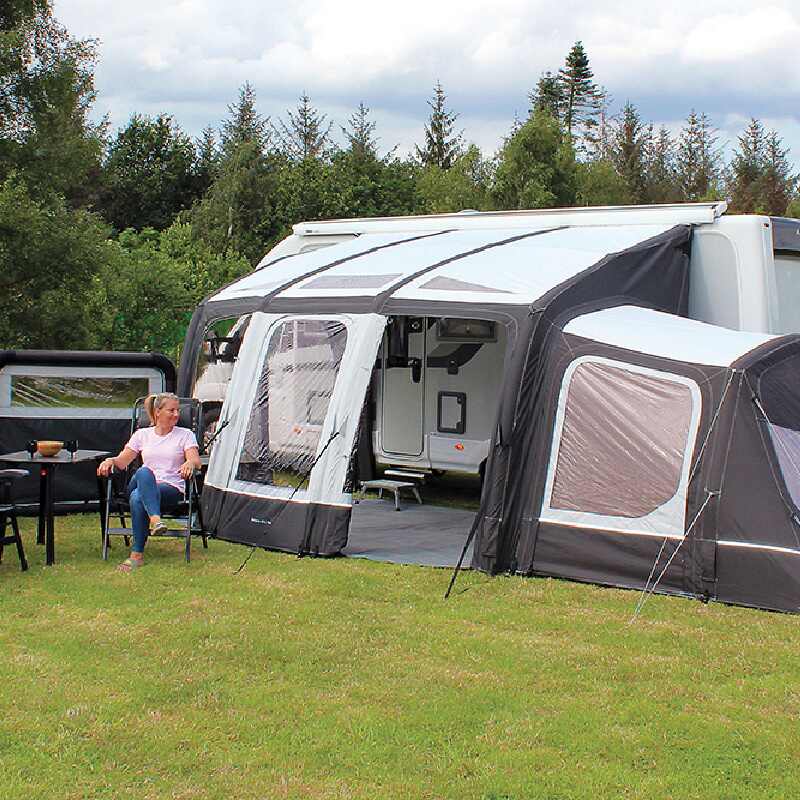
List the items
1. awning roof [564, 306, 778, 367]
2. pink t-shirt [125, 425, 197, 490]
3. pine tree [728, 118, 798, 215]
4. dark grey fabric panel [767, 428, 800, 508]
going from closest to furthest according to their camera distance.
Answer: dark grey fabric panel [767, 428, 800, 508] → awning roof [564, 306, 778, 367] → pink t-shirt [125, 425, 197, 490] → pine tree [728, 118, 798, 215]

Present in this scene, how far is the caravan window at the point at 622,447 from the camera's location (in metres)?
6.88

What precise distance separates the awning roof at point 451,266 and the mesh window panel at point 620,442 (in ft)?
2.46

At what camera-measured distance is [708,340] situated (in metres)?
7.25

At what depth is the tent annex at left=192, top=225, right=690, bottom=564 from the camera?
768 centimetres

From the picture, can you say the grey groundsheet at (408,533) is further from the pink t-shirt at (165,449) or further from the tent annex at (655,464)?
the pink t-shirt at (165,449)

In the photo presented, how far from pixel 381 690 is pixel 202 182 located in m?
32.4

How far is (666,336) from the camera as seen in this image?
7309mm

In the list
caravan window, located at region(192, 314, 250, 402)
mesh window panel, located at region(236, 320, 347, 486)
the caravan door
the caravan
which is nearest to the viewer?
the caravan

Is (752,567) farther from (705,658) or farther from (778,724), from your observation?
(778,724)

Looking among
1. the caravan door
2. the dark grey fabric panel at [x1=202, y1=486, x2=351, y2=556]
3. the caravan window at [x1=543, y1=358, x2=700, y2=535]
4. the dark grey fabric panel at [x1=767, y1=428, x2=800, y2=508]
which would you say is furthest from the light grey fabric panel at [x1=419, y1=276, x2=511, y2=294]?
the caravan door

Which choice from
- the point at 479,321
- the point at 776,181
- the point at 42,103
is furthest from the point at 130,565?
the point at 776,181

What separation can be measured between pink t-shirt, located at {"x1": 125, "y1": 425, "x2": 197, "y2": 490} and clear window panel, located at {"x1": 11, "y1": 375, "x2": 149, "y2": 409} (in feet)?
5.29

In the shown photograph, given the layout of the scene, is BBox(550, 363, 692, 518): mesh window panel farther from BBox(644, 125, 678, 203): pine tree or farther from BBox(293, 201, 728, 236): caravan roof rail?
BBox(644, 125, 678, 203): pine tree

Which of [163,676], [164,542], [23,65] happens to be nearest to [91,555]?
[164,542]
